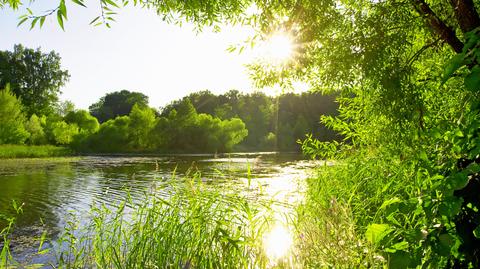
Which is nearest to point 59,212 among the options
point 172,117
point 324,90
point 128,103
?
point 324,90

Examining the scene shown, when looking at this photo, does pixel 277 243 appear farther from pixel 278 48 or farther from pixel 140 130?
pixel 140 130

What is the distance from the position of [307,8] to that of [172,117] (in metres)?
53.8

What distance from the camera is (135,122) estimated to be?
5666 cm

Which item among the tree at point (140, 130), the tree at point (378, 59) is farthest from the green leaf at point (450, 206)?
the tree at point (140, 130)

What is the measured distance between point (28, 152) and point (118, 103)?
59.0 m

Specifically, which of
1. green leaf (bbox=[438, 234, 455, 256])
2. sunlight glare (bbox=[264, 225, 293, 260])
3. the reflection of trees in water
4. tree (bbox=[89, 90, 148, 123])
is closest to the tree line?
tree (bbox=[89, 90, 148, 123])

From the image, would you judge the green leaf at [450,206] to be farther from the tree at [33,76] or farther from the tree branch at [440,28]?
the tree at [33,76]

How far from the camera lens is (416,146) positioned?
6.04 meters

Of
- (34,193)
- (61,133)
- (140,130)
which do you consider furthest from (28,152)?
(34,193)

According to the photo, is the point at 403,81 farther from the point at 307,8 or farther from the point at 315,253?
the point at 315,253

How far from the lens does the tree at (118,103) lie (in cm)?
9197

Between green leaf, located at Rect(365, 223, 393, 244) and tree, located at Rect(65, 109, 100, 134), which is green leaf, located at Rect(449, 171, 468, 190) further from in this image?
tree, located at Rect(65, 109, 100, 134)

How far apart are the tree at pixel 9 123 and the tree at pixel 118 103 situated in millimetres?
47191

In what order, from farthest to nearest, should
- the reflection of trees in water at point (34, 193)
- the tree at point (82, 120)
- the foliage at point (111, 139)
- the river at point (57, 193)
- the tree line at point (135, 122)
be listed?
the tree at point (82, 120), the foliage at point (111, 139), the tree line at point (135, 122), the reflection of trees in water at point (34, 193), the river at point (57, 193)
